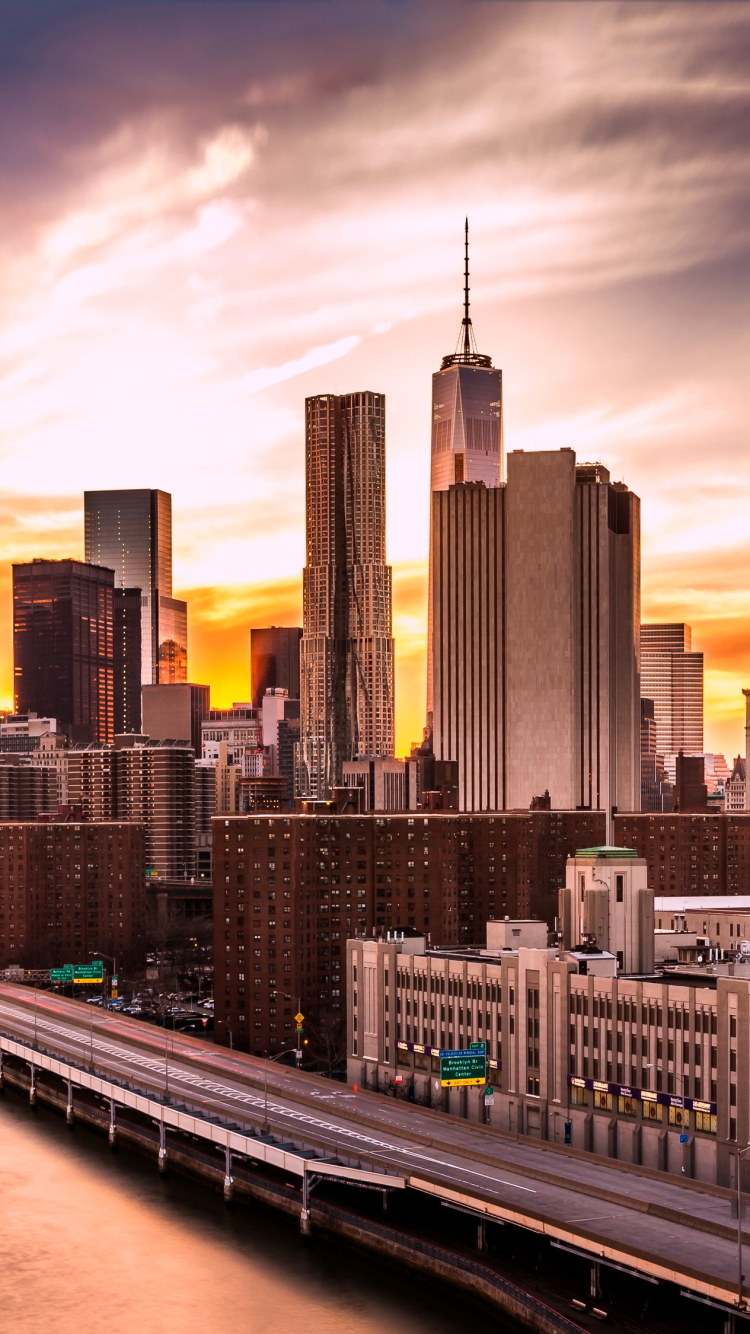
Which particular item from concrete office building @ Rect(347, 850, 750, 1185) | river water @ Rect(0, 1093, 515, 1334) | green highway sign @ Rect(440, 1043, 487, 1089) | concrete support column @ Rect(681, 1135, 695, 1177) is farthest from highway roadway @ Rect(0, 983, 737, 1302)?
concrete support column @ Rect(681, 1135, 695, 1177)

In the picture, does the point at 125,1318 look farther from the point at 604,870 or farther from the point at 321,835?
the point at 321,835

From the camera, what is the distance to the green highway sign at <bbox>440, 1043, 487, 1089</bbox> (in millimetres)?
114875

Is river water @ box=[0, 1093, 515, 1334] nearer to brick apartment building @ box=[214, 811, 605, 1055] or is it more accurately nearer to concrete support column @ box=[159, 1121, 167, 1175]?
concrete support column @ box=[159, 1121, 167, 1175]

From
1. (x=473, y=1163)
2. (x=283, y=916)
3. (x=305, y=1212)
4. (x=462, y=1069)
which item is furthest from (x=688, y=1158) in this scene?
(x=283, y=916)

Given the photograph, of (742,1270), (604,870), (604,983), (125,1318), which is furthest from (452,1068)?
(742,1270)

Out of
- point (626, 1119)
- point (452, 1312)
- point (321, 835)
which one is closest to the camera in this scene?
point (452, 1312)

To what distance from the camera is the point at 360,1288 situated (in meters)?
91.4

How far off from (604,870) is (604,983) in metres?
17.8

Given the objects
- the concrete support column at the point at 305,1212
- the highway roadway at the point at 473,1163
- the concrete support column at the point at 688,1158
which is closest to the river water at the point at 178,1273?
the concrete support column at the point at 305,1212

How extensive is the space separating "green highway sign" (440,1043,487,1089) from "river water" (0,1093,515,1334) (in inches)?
614

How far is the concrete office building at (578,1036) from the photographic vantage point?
347ft

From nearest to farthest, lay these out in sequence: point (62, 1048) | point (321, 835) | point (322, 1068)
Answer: point (62, 1048) < point (322, 1068) < point (321, 835)

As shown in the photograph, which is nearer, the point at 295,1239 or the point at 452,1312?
the point at 452,1312

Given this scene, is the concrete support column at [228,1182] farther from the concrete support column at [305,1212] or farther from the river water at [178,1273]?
the concrete support column at [305,1212]
